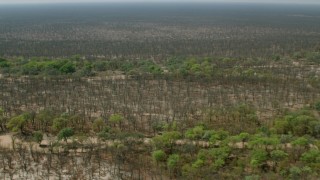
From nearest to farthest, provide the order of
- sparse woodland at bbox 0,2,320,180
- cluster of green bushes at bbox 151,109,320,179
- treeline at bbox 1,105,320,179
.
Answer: cluster of green bushes at bbox 151,109,320,179 → treeline at bbox 1,105,320,179 → sparse woodland at bbox 0,2,320,180

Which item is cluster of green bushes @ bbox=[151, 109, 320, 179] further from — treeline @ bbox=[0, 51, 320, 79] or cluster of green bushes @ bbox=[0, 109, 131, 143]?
treeline @ bbox=[0, 51, 320, 79]

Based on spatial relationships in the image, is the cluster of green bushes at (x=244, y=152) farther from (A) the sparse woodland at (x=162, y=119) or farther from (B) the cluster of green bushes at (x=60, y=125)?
(B) the cluster of green bushes at (x=60, y=125)

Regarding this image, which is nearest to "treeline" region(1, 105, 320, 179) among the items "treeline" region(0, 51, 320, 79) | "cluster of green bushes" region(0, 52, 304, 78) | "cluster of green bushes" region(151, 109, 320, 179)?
"cluster of green bushes" region(151, 109, 320, 179)

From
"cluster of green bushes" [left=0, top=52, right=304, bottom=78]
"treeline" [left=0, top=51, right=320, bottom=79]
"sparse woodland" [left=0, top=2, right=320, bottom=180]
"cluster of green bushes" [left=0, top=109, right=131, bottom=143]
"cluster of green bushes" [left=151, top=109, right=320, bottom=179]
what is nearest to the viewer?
"cluster of green bushes" [left=151, top=109, right=320, bottom=179]

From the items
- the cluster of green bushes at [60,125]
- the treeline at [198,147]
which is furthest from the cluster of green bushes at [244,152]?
the cluster of green bushes at [60,125]

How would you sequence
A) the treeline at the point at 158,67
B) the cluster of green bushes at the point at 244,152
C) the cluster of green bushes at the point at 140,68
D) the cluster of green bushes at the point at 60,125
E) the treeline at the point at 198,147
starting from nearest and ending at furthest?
the cluster of green bushes at the point at 244,152 < the treeline at the point at 198,147 < the cluster of green bushes at the point at 60,125 < the cluster of green bushes at the point at 140,68 < the treeline at the point at 158,67

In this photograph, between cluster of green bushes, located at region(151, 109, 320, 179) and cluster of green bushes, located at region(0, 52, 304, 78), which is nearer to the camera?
cluster of green bushes, located at region(151, 109, 320, 179)

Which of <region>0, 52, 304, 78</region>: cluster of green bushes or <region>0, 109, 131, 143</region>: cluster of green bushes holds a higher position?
<region>0, 52, 304, 78</region>: cluster of green bushes

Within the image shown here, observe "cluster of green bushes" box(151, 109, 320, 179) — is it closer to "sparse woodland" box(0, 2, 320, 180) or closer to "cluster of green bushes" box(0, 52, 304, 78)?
"sparse woodland" box(0, 2, 320, 180)

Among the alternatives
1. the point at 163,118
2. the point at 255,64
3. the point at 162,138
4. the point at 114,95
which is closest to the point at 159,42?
the point at 255,64

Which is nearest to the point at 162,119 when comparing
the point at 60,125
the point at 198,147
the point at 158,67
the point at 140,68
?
the point at 198,147

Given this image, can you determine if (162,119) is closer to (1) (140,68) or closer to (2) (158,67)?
(2) (158,67)
